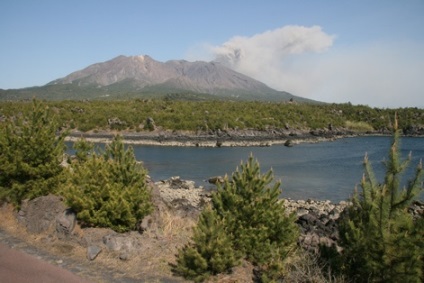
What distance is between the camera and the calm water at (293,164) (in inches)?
1527

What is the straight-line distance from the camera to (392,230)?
8211 mm

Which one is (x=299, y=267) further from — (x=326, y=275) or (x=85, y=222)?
(x=85, y=222)

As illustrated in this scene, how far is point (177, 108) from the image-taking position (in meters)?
106

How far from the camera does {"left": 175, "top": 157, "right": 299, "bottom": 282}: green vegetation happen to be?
10.6m

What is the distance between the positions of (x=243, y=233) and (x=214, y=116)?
3341 inches

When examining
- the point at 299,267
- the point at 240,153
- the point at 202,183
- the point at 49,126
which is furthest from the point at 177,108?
the point at 299,267

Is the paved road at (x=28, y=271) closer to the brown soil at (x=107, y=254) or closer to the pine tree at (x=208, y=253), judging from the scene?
the brown soil at (x=107, y=254)

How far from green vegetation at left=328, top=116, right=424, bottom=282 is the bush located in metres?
7.49

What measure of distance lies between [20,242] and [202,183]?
27.9 m

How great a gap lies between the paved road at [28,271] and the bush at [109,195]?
207 cm

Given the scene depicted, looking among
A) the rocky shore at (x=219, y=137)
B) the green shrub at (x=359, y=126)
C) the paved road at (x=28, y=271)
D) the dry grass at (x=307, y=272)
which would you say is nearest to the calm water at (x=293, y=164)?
the rocky shore at (x=219, y=137)

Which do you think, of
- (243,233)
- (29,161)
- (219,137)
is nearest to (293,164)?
(219,137)

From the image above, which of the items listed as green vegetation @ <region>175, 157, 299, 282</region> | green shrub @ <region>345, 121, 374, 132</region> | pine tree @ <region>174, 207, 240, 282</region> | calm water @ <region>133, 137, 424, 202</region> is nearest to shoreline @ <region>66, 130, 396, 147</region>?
calm water @ <region>133, 137, 424, 202</region>

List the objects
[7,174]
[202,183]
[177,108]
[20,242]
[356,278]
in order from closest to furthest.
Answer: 1. [356,278]
2. [20,242]
3. [7,174]
4. [202,183]
5. [177,108]
